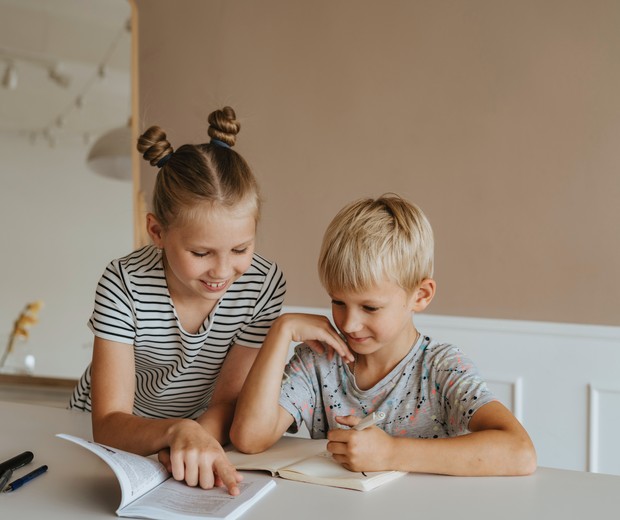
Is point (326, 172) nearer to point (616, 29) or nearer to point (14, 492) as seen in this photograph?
point (616, 29)

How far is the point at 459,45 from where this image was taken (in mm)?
2326

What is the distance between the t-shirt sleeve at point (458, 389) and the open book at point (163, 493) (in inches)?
13.5

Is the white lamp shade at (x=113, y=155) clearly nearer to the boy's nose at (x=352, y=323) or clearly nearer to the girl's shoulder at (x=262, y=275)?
the girl's shoulder at (x=262, y=275)

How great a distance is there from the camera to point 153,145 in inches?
51.4

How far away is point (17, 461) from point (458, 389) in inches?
27.5

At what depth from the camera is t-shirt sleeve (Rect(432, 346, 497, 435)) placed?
1144mm

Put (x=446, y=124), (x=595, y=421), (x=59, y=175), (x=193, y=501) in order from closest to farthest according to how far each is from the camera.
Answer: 1. (x=193, y=501)
2. (x=595, y=421)
3. (x=446, y=124)
4. (x=59, y=175)

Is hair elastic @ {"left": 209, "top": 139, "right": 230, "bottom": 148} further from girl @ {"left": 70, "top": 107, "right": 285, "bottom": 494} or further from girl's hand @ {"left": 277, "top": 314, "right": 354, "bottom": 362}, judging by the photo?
girl's hand @ {"left": 277, "top": 314, "right": 354, "bottom": 362}

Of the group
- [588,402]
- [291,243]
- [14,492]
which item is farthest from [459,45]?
[14,492]

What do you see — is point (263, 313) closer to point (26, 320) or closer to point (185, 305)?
point (185, 305)

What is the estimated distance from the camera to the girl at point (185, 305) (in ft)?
3.89

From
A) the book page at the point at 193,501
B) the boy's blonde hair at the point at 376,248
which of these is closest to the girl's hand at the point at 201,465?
the book page at the point at 193,501

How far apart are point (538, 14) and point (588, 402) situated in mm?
1209

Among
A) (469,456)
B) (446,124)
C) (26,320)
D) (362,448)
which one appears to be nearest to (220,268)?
(362,448)
